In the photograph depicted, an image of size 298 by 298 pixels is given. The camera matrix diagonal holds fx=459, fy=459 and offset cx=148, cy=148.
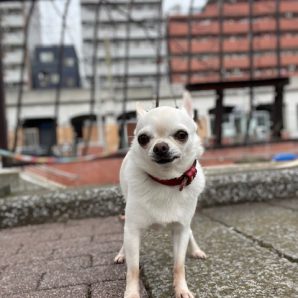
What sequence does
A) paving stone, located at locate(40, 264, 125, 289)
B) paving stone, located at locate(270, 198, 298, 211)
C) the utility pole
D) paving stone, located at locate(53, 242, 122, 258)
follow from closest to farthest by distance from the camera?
1. paving stone, located at locate(40, 264, 125, 289)
2. paving stone, located at locate(53, 242, 122, 258)
3. paving stone, located at locate(270, 198, 298, 211)
4. the utility pole

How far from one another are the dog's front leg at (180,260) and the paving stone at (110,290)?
168 millimetres

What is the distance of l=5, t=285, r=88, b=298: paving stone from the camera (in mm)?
2250

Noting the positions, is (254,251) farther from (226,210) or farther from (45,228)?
(45,228)

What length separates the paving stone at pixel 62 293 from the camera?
2250 mm

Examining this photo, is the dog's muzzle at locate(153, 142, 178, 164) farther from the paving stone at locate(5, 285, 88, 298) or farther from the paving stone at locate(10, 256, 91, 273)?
the paving stone at locate(10, 256, 91, 273)

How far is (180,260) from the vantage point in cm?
222

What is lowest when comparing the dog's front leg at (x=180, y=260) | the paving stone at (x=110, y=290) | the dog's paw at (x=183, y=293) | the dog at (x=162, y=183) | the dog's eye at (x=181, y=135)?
the paving stone at (x=110, y=290)

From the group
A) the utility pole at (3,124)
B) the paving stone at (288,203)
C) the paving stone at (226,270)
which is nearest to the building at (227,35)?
the utility pole at (3,124)

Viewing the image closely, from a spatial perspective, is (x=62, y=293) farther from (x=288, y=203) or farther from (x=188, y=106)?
(x=288, y=203)

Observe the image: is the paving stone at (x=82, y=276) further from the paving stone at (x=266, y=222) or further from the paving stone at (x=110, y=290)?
the paving stone at (x=266, y=222)

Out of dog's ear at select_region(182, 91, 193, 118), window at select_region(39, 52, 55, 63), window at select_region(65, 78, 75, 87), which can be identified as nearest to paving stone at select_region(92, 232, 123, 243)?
dog's ear at select_region(182, 91, 193, 118)

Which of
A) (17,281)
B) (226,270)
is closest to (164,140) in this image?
(226,270)

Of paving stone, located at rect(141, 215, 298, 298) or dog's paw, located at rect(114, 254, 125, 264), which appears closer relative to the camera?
paving stone, located at rect(141, 215, 298, 298)

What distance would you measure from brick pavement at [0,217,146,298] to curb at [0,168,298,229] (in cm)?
13
